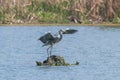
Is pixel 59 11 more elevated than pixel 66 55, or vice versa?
pixel 66 55

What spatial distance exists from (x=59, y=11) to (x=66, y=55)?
2537cm

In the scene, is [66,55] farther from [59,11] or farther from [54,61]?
[59,11]

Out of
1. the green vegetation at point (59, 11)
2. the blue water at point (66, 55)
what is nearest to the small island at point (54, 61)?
the blue water at point (66, 55)

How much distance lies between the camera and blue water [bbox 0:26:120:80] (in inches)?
893

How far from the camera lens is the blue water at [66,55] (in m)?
22.7

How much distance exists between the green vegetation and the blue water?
6464mm

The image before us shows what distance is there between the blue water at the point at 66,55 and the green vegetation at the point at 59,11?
6464mm

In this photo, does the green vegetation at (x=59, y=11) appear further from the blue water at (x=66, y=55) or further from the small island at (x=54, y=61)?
the small island at (x=54, y=61)

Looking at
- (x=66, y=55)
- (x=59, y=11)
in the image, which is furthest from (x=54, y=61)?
(x=59, y=11)

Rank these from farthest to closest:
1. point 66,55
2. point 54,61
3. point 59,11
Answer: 1. point 59,11
2. point 66,55
3. point 54,61

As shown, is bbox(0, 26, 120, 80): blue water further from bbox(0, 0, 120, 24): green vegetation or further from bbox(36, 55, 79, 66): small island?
bbox(0, 0, 120, 24): green vegetation

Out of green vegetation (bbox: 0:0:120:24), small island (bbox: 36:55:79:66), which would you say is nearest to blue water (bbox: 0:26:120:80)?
small island (bbox: 36:55:79:66)

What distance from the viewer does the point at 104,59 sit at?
27656mm

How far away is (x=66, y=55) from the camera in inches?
1162
